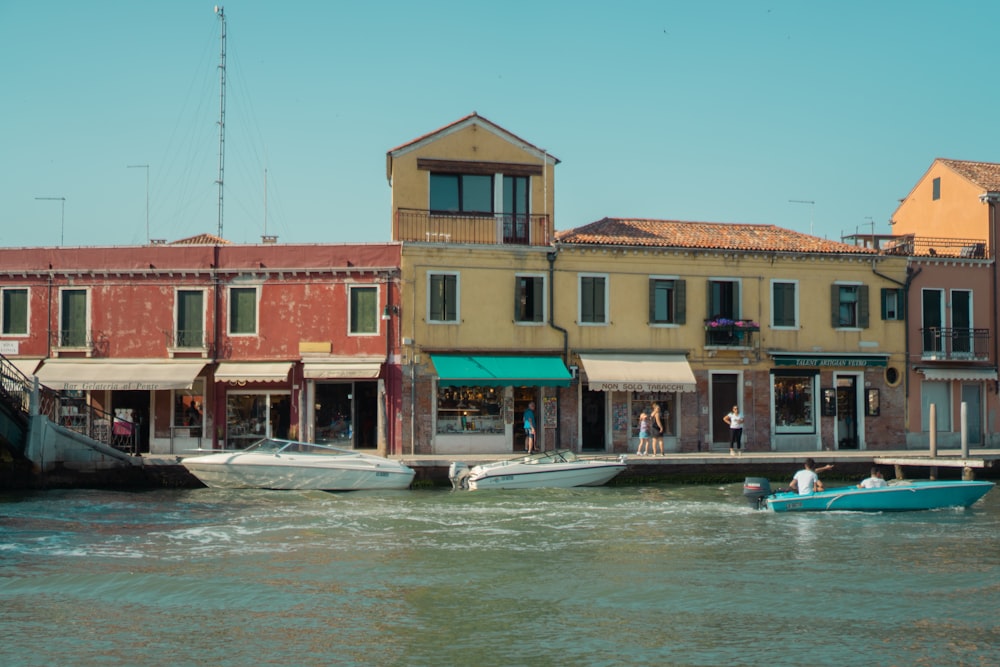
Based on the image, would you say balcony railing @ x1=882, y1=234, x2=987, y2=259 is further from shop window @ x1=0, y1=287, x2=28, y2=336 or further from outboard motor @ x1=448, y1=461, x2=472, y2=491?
shop window @ x1=0, y1=287, x2=28, y2=336

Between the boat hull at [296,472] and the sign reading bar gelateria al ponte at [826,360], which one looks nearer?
the boat hull at [296,472]

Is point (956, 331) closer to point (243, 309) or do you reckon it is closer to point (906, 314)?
point (906, 314)

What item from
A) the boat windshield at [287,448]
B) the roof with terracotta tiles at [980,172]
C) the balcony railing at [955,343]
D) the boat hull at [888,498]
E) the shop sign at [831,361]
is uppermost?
the roof with terracotta tiles at [980,172]

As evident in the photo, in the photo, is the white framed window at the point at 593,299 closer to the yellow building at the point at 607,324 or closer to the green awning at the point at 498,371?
the yellow building at the point at 607,324

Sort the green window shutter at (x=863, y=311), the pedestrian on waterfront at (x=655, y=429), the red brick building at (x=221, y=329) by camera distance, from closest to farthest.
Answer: the pedestrian on waterfront at (x=655, y=429), the red brick building at (x=221, y=329), the green window shutter at (x=863, y=311)

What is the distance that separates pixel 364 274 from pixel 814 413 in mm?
14934

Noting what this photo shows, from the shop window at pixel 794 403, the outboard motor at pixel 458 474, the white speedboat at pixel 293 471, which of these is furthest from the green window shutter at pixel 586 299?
the white speedboat at pixel 293 471

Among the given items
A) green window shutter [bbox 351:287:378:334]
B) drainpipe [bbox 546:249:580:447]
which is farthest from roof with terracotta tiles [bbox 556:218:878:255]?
green window shutter [bbox 351:287:378:334]

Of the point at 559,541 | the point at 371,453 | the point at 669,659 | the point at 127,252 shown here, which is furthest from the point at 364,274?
the point at 669,659

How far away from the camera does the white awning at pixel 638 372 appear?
31.0m

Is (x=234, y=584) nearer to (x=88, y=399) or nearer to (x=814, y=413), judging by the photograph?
(x=88, y=399)

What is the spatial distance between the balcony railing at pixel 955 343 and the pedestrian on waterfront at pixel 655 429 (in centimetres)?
945

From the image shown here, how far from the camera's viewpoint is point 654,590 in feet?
52.8

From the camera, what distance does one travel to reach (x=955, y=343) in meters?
34.6
